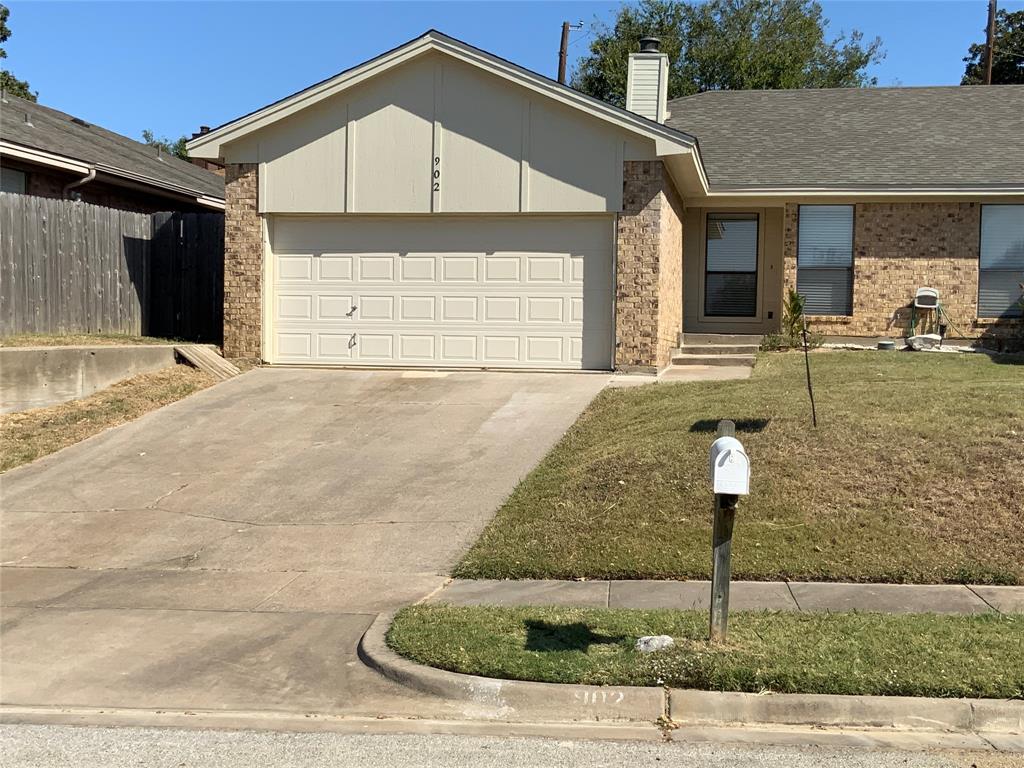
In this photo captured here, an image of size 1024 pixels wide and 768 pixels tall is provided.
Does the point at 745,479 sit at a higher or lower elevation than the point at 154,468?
higher

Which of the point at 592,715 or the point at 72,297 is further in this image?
the point at 72,297

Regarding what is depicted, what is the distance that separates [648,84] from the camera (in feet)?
64.6

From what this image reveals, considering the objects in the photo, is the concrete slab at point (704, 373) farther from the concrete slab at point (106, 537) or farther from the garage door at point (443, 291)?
the concrete slab at point (106, 537)

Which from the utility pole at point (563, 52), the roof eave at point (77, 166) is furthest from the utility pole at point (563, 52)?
the roof eave at point (77, 166)

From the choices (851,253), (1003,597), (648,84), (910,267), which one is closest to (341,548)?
(1003,597)

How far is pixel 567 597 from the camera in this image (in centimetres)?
723

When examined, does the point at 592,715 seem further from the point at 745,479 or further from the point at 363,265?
the point at 363,265

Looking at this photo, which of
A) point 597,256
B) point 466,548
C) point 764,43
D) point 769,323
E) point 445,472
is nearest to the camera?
point 466,548

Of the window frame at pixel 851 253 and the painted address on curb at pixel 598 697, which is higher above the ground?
the window frame at pixel 851 253

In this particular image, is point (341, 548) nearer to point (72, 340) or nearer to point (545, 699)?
point (545, 699)

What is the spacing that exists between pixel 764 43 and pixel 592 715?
3907 cm

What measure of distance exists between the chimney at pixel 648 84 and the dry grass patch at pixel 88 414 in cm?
1007

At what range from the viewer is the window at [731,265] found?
19484mm

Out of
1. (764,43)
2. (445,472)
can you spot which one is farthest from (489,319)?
(764,43)
